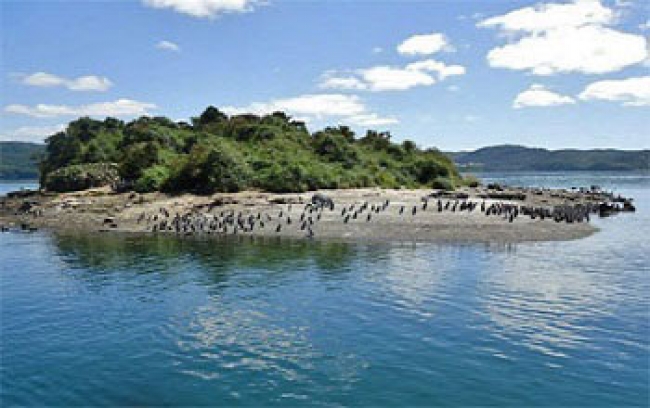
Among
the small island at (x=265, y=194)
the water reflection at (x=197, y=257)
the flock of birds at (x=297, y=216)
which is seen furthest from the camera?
the flock of birds at (x=297, y=216)

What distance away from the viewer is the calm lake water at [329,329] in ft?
55.2

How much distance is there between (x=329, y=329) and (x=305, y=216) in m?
32.3

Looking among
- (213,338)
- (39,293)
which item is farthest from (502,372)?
(39,293)

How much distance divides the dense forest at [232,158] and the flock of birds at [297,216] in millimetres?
8797

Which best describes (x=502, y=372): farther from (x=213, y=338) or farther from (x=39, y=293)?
(x=39, y=293)

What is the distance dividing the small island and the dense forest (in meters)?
0.17

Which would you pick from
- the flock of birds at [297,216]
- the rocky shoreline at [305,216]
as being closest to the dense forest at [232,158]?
the rocky shoreline at [305,216]

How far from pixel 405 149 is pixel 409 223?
55709 millimetres

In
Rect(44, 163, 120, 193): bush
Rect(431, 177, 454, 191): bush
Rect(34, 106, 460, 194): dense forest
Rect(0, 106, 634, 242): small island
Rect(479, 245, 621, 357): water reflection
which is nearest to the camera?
Rect(479, 245, 621, 357): water reflection

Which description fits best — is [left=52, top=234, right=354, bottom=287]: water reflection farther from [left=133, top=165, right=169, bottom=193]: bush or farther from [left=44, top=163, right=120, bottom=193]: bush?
[left=44, top=163, right=120, bottom=193]: bush

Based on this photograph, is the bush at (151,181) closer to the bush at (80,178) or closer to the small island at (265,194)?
the small island at (265,194)

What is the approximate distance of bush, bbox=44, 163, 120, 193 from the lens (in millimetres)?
73750

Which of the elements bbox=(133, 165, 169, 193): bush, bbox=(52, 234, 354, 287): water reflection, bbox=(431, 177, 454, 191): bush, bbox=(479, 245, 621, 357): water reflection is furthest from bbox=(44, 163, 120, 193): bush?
bbox=(479, 245, 621, 357): water reflection

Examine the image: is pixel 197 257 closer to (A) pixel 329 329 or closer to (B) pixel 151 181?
(A) pixel 329 329
